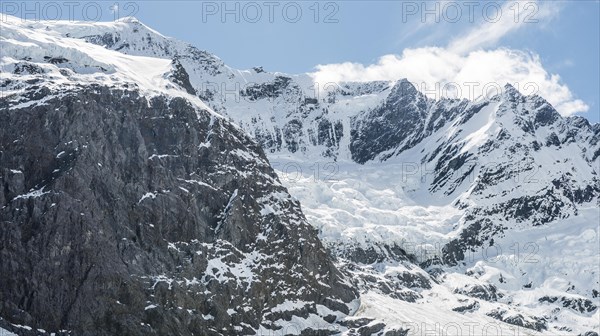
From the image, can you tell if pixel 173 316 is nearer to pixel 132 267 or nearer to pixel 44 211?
pixel 132 267

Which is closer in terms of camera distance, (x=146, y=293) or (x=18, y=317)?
(x=18, y=317)

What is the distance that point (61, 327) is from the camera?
186m

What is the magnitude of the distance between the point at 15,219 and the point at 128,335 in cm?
3528

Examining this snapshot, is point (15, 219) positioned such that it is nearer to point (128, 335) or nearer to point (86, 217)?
point (86, 217)

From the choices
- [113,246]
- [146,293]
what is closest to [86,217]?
[113,246]

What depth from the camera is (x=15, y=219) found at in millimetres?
194375

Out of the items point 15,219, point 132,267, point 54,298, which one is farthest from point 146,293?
point 15,219

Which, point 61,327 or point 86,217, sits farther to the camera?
point 86,217

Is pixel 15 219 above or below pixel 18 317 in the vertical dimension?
above

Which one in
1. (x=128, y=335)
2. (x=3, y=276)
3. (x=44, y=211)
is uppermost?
(x=44, y=211)

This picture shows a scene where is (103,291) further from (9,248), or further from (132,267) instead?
(9,248)

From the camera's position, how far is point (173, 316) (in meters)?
198

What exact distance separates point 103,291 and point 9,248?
21.9 meters

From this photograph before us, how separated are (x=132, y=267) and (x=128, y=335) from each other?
15.8m
